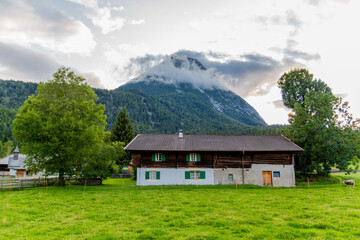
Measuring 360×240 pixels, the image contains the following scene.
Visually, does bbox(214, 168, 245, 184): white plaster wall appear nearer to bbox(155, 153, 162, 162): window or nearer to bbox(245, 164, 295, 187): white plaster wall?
bbox(245, 164, 295, 187): white plaster wall

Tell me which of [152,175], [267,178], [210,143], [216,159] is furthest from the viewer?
[210,143]

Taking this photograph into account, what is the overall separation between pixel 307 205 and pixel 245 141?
19602 millimetres

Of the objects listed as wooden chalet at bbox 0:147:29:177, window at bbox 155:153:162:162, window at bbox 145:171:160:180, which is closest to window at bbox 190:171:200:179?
window at bbox 145:171:160:180

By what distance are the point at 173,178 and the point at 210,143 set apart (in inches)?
324

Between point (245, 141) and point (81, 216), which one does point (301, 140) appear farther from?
point (81, 216)

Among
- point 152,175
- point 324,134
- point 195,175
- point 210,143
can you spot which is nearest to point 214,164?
point 195,175

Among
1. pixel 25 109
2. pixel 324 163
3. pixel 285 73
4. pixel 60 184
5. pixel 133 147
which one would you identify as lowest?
pixel 60 184

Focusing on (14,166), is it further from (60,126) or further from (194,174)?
(194,174)

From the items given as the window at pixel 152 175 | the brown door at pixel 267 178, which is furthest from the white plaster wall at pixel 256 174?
the window at pixel 152 175

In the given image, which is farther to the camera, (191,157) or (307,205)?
(191,157)

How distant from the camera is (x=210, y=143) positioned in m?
36.0

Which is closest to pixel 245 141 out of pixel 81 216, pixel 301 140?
pixel 301 140

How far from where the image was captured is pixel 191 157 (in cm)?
3406

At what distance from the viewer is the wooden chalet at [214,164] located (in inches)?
1294
